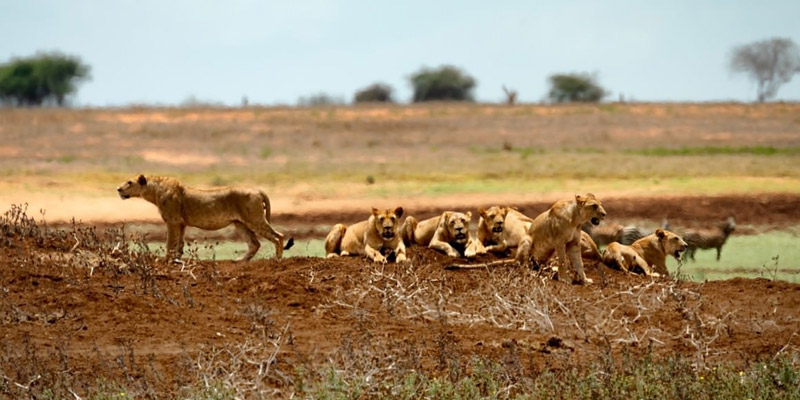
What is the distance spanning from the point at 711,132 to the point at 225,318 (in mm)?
33775

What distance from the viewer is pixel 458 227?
54.4 ft

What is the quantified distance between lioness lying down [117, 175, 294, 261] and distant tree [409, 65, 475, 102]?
61.4 metres

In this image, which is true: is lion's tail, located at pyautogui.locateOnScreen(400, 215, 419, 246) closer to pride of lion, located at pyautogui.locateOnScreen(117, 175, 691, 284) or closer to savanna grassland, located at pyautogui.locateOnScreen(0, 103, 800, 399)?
pride of lion, located at pyautogui.locateOnScreen(117, 175, 691, 284)

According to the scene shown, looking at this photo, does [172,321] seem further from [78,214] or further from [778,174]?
[778,174]

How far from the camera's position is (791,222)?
87.5 ft

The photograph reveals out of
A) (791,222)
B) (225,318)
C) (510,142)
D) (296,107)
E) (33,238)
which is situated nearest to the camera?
(225,318)

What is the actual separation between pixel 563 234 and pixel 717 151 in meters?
25.6

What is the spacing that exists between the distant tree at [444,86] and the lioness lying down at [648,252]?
62180 millimetres

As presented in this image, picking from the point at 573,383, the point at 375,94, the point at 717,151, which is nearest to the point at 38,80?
the point at 375,94

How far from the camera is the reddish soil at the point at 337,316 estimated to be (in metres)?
11.5

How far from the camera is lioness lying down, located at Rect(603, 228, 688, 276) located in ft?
54.6

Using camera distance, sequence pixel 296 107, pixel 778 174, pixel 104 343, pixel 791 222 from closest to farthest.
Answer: pixel 104 343 → pixel 791 222 → pixel 778 174 → pixel 296 107

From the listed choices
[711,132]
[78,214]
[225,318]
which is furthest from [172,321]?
[711,132]

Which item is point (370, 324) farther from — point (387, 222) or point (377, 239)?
point (377, 239)
